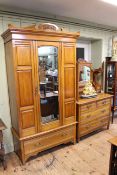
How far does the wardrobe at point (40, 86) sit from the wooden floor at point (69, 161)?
6.3 inches

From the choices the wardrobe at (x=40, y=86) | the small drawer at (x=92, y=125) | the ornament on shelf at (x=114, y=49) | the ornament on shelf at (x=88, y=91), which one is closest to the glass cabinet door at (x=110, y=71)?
the ornament on shelf at (x=114, y=49)

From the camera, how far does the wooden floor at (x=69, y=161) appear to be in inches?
81.7

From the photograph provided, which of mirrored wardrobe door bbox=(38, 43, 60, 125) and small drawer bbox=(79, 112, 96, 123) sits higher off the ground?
mirrored wardrobe door bbox=(38, 43, 60, 125)

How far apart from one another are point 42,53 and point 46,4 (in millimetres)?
696

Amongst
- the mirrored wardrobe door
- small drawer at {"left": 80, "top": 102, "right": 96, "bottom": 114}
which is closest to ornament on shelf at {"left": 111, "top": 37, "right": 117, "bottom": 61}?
small drawer at {"left": 80, "top": 102, "right": 96, "bottom": 114}

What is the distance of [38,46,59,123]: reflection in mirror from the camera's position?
2205 mm

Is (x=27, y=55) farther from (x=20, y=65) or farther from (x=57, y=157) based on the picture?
(x=57, y=157)

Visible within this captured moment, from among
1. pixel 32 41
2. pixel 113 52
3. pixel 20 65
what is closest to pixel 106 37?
pixel 113 52

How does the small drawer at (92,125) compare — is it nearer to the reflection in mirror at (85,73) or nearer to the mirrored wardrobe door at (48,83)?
the mirrored wardrobe door at (48,83)

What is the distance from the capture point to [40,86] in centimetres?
223

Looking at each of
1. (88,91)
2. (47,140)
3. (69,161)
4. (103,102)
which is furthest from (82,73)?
(69,161)

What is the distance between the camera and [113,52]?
143 inches

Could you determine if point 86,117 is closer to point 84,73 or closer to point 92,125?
point 92,125

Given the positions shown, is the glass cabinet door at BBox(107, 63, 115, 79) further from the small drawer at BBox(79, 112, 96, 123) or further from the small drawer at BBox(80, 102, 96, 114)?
the small drawer at BBox(79, 112, 96, 123)
